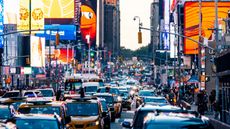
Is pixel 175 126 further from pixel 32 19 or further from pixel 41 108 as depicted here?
pixel 32 19

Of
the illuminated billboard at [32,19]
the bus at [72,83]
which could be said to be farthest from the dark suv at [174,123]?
the illuminated billboard at [32,19]

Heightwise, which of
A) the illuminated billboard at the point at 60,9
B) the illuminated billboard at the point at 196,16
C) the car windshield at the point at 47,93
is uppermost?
the illuminated billboard at the point at 60,9

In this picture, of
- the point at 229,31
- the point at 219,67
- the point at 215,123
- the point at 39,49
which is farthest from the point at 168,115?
the point at 39,49

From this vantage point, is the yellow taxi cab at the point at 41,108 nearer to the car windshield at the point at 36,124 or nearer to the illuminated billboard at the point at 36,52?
the car windshield at the point at 36,124

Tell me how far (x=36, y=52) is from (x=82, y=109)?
94402 mm

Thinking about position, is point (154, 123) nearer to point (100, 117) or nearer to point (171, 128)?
point (171, 128)

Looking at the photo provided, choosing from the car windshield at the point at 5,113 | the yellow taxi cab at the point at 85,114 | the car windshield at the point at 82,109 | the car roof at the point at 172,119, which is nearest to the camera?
the car roof at the point at 172,119

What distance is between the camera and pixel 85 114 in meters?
26.3

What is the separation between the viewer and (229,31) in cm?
6569

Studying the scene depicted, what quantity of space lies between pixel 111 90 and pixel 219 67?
44.7 ft

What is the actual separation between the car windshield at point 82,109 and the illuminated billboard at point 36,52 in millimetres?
90524

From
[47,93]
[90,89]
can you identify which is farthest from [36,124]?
[90,89]

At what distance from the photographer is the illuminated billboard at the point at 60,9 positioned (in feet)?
528

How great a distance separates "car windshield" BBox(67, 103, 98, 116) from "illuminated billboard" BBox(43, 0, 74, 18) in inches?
Answer: 5286
